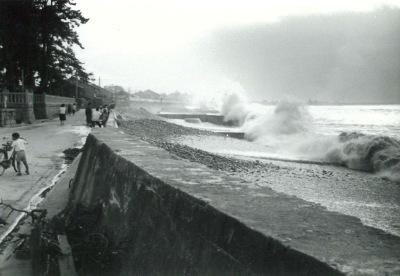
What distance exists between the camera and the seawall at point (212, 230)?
2096mm

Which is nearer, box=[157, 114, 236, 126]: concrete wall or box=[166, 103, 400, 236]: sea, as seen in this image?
box=[166, 103, 400, 236]: sea

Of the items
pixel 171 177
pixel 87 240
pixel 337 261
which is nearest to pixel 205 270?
pixel 337 261

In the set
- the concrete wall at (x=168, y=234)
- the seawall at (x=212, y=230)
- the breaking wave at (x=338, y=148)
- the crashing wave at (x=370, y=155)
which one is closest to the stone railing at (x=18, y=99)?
the breaking wave at (x=338, y=148)

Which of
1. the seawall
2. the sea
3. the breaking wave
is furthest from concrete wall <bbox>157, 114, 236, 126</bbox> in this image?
the seawall

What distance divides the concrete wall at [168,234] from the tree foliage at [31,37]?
29569mm

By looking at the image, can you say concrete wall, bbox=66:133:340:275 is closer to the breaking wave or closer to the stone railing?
the breaking wave

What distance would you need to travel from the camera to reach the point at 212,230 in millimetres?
2699

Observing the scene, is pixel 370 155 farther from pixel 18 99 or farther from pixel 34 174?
pixel 18 99

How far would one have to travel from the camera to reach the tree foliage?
32062 millimetres

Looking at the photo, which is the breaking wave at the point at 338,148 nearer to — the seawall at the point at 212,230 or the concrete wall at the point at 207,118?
the seawall at the point at 212,230

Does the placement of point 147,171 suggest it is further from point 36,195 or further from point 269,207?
point 36,195

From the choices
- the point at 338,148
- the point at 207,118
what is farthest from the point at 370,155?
the point at 207,118

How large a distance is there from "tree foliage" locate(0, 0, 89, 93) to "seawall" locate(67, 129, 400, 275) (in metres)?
30.2

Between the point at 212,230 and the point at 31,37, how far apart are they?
108 feet
